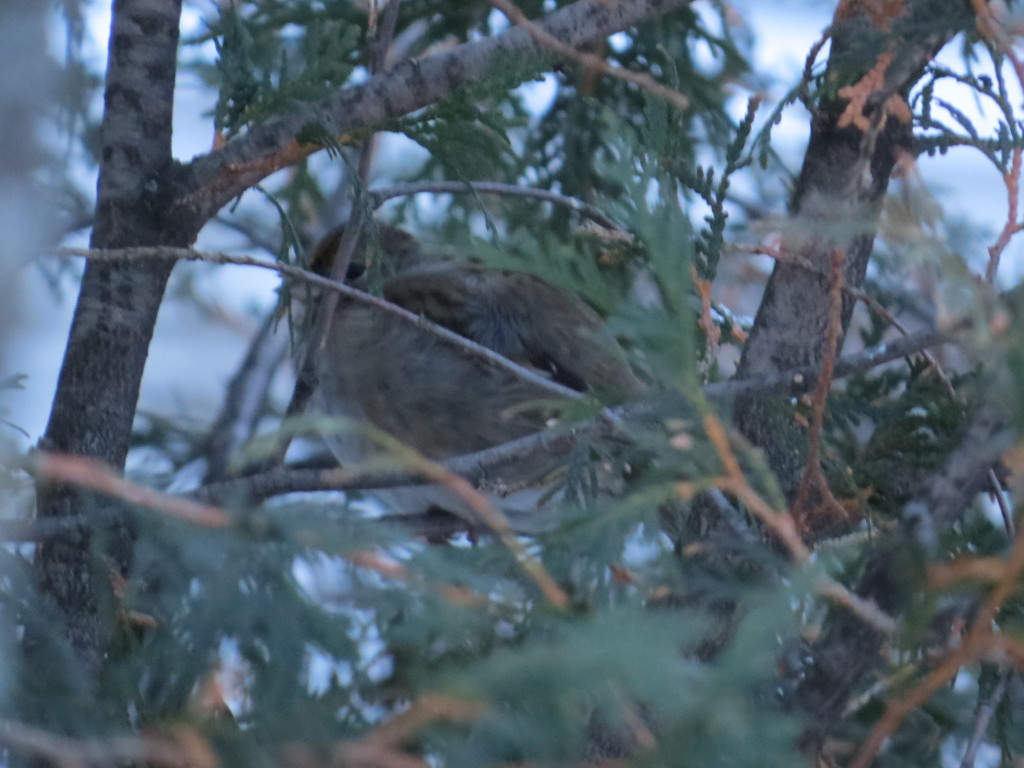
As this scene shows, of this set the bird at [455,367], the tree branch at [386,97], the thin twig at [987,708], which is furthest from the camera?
the bird at [455,367]

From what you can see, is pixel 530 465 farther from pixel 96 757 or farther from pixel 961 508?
pixel 96 757

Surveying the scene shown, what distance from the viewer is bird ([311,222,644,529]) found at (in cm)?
238

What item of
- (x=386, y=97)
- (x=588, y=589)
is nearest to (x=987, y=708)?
(x=588, y=589)

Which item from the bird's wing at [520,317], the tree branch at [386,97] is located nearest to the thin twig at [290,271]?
the tree branch at [386,97]

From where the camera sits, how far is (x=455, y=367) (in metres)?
2.44

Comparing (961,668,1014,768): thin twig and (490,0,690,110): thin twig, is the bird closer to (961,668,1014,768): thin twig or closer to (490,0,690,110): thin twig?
(490,0,690,110): thin twig

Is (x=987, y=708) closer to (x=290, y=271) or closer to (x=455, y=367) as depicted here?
(x=290, y=271)

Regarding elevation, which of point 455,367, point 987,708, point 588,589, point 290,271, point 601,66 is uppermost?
point 455,367

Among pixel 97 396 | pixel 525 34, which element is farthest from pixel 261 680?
pixel 525 34

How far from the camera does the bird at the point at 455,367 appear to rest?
238 cm

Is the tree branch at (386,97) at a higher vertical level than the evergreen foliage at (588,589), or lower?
higher

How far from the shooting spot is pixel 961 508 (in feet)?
3.63

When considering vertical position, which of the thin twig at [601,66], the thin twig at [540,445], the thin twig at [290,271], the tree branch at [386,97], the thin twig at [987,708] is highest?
the tree branch at [386,97]

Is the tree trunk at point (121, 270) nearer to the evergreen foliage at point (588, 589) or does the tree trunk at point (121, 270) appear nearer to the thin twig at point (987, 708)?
the evergreen foliage at point (588, 589)
